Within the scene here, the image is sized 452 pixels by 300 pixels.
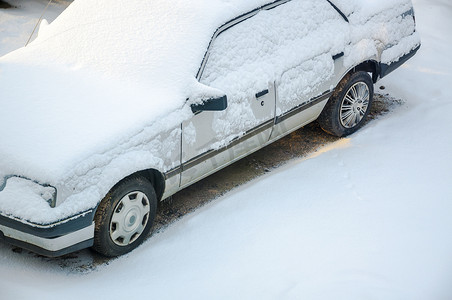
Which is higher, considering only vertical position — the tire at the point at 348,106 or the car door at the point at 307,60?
the car door at the point at 307,60

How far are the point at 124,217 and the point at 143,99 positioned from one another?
83 centimetres

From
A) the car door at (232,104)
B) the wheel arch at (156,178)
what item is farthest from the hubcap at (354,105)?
the wheel arch at (156,178)

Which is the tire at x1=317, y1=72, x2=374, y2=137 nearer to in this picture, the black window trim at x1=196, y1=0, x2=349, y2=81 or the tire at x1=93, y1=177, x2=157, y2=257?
the black window trim at x1=196, y1=0, x2=349, y2=81

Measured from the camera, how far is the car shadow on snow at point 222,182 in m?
4.46

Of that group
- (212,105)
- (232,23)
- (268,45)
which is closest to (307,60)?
(268,45)

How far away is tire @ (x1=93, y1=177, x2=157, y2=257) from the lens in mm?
4250

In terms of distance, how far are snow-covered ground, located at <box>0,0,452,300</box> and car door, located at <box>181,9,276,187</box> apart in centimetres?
37

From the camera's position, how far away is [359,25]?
582 cm

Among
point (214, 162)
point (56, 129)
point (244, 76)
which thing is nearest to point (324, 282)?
point (214, 162)

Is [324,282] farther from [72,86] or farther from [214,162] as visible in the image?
[72,86]

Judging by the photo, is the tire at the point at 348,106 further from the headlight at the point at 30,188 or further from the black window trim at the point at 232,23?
the headlight at the point at 30,188

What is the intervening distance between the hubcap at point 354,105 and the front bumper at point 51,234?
2866 mm

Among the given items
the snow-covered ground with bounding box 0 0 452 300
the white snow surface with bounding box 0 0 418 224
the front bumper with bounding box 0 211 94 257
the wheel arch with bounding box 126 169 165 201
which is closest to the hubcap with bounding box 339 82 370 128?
the snow-covered ground with bounding box 0 0 452 300

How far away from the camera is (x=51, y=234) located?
397 cm
